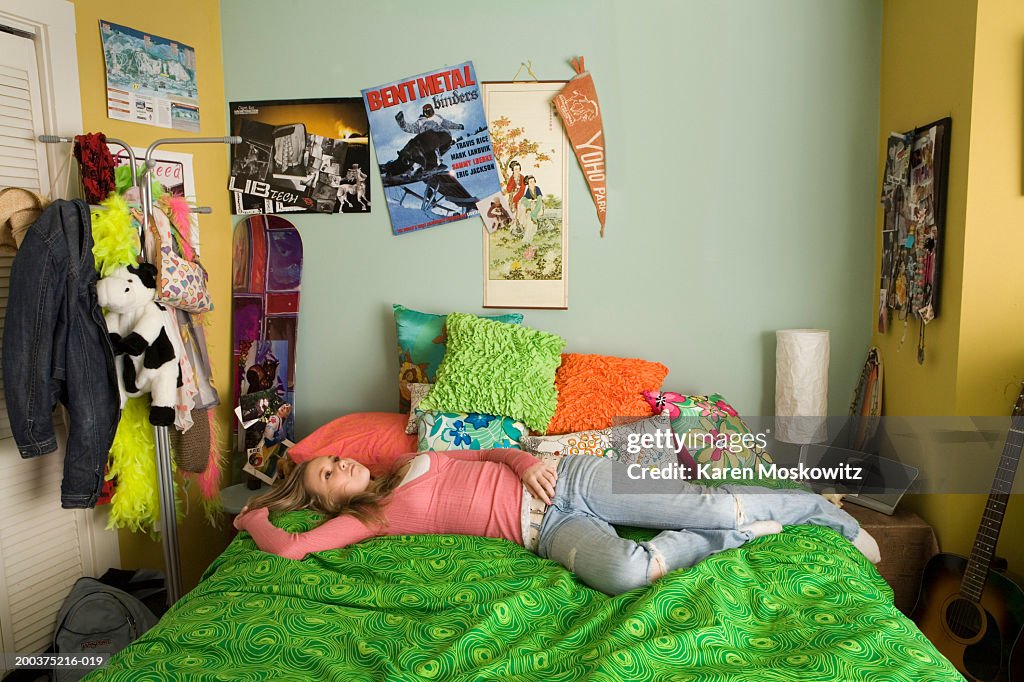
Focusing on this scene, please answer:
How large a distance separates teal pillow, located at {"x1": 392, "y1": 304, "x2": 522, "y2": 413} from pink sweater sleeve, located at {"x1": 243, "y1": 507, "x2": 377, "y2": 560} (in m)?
0.83

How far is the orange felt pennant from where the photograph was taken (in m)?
2.79

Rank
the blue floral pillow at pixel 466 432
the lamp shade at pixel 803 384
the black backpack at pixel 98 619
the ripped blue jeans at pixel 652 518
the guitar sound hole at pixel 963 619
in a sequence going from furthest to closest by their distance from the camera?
the lamp shade at pixel 803 384, the blue floral pillow at pixel 466 432, the black backpack at pixel 98 619, the guitar sound hole at pixel 963 619, the ripped blue jeans at pixel 652 518

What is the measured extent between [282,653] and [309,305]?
183 cm

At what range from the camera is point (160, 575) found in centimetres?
250

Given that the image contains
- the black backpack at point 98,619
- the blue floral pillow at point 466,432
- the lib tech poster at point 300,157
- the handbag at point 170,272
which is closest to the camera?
the handbag at point 170,272

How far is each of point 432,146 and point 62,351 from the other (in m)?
1.55

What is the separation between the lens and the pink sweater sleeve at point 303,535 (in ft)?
6.24

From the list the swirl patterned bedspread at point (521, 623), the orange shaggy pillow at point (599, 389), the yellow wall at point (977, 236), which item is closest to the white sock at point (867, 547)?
the swirl patterned bedspread at point (521, 623)

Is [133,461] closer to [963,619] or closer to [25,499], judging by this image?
[25,499]

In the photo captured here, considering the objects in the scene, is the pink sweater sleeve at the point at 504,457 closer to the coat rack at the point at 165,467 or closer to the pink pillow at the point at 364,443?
the pink pillow at the point at 364,443

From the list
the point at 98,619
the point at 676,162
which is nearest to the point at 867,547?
the point at 676,162

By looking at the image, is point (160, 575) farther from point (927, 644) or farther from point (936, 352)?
point (936, 352)

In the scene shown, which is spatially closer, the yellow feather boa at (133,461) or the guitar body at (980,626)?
the guitar body at (980,626)

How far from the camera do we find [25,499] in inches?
87.3
